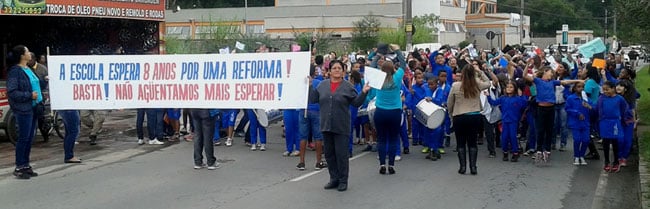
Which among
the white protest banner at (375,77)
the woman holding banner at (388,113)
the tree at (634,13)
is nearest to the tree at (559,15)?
the tree at (634,13)

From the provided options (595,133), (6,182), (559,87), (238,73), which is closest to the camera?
(6,182)

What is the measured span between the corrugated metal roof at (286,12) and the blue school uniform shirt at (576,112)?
5965cm

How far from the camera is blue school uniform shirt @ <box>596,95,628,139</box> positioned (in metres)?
11.1

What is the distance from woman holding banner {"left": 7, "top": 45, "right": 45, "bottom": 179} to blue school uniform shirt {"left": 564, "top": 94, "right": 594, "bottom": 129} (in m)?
7.83

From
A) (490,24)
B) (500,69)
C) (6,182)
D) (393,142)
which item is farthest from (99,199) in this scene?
(490,24)

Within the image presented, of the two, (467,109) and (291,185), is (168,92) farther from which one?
(467,109)

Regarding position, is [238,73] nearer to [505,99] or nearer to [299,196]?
[299,196]

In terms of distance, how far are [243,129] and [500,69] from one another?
208 inches

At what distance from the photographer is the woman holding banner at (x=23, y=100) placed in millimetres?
10711

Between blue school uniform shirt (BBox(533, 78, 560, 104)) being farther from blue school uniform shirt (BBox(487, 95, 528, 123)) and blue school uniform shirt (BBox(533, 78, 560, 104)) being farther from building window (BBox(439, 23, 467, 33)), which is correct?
building window (BBox(439, 23, 467, 33))

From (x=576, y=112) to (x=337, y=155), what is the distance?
14.2ft

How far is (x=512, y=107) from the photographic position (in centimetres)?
1261

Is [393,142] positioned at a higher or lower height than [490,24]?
lower

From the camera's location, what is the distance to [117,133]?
1695 centimetres
